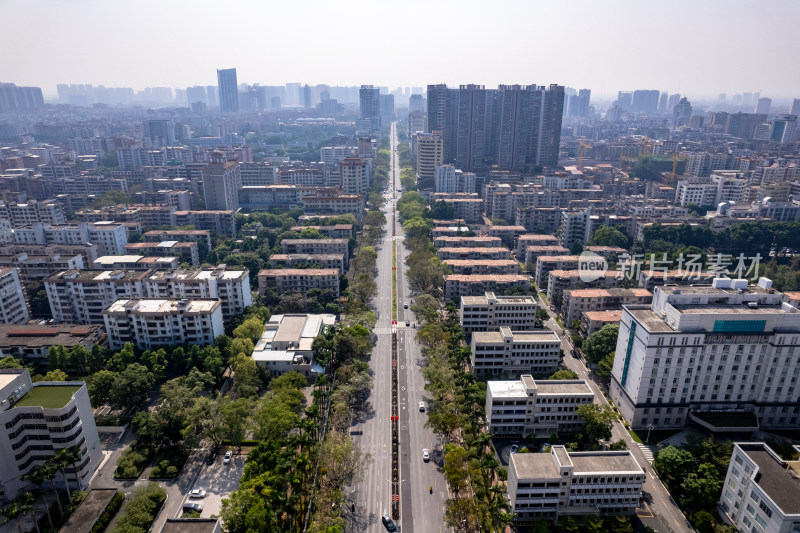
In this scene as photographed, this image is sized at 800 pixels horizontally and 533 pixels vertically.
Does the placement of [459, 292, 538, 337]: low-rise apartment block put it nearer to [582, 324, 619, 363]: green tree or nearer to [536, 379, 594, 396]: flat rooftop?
[582, 324, 619, 363]: green tree

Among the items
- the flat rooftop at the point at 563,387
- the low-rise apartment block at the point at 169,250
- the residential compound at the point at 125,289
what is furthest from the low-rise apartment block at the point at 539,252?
the low-rise apartment block at the point at 169,250

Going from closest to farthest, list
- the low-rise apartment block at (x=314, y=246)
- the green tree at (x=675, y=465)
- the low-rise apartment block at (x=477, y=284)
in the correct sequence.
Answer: the green tree at (x=675, y=465) < the low-rise apartment block at (x=477, y=284) < the low-rise apartment block at (x=314, y=246)

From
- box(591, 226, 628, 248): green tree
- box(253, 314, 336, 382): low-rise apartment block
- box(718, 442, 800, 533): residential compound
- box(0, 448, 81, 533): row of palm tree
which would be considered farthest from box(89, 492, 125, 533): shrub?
box(591, 226, 628, 248): green tree

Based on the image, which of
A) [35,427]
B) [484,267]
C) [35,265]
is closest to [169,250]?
[35,265]

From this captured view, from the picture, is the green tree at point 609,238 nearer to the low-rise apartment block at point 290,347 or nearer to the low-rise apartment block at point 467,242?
the low-rise apartment block at point 467,242

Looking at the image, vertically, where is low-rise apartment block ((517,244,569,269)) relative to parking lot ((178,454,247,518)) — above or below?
above

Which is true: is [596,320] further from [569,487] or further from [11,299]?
[11,299]
